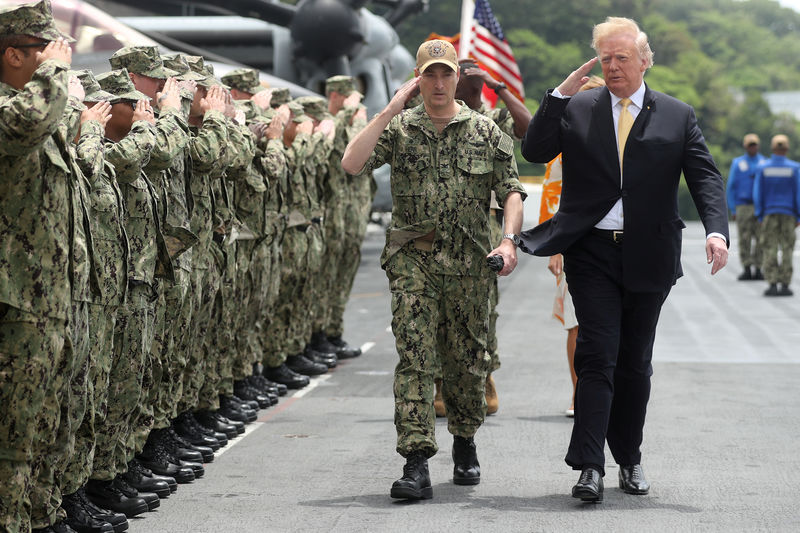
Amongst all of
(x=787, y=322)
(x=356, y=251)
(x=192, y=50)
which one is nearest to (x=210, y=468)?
(x=356, y=251)

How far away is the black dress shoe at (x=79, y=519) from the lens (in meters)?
5.91

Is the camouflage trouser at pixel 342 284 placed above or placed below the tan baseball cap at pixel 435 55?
below

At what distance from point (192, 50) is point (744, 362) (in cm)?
890

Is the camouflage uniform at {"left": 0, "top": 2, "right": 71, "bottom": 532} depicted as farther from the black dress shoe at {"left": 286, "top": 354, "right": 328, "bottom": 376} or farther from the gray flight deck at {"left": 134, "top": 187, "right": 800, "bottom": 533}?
the black dress shoe at {"left": 286, "top": 354, "right": 328, "bottom": 376}

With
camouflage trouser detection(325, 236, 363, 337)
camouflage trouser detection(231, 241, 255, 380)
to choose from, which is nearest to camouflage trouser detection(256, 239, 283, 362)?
camouflage trouser detection(231, 241, 255, 380)

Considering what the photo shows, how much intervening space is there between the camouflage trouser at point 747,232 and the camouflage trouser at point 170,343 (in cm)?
1659

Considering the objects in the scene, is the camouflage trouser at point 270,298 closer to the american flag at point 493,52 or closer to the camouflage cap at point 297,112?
the camouflage cap at point 297,112

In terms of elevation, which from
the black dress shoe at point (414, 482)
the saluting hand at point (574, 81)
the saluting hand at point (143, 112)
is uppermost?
the saluting hand at point (574, 81)

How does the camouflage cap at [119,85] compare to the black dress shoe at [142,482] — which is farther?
the black dress shoe at [142,482]

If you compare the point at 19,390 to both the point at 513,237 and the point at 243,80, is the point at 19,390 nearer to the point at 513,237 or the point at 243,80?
the point at 513,237

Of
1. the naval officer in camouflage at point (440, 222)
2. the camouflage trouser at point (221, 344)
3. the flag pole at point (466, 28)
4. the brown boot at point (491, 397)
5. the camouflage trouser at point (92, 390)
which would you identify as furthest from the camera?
the flag pole at point (466, 28)

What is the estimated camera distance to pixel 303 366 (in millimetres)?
11539

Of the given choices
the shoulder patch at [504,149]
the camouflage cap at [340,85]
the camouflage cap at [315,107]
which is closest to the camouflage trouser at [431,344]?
the shoulder patch at [504,149]

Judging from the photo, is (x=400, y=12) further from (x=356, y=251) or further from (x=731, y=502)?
(x=731, y=502)
